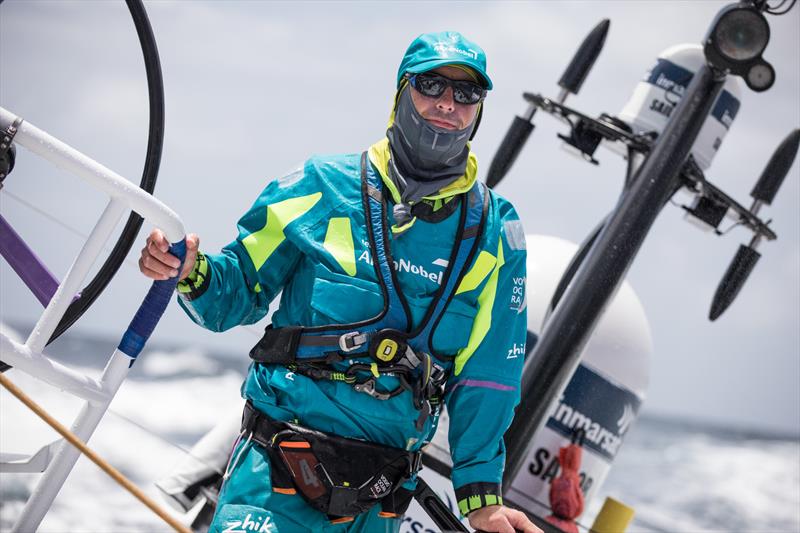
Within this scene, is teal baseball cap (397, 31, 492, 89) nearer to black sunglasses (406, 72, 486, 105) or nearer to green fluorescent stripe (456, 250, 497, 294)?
black sunglasses (406, 72, 486, 105)

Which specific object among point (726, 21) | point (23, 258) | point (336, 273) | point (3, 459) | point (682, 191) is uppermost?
point (726, 21)

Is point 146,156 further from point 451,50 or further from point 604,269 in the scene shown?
point 604,269

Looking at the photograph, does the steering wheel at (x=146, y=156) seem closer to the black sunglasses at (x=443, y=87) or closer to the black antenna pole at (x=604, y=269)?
the black sunglasses at (x=443, y=87)

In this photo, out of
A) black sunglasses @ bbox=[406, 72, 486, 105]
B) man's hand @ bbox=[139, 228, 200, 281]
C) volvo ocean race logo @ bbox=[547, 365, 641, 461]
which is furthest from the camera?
Answer: volvo ocean race logo @ bbox=[547, 365, 641, 461]

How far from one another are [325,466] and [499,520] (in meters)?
0.41

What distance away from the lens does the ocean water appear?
118 inches

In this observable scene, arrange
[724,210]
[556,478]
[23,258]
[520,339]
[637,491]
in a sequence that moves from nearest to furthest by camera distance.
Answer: [23,258]
[520,339]
[556,478]
[724,210]
[637,491]

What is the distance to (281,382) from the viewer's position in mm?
2154

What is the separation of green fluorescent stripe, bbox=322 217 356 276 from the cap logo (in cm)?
43

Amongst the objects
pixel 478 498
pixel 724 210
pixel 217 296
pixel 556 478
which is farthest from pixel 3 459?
pixel 724 210

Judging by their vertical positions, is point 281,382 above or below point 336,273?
below

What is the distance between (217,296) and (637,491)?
1509cm

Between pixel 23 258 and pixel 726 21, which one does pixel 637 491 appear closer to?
pixel 726 21

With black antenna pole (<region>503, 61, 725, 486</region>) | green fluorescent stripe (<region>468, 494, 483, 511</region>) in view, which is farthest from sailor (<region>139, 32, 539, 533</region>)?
black antenna pole (<region>503, 61, 725, 486</region>)
